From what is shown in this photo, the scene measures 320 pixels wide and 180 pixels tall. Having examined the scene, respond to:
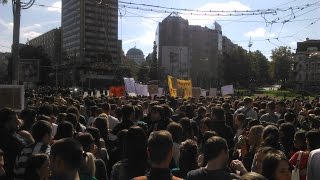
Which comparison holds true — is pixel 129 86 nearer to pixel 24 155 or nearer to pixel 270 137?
pixel 270 137

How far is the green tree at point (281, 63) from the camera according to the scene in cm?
15000

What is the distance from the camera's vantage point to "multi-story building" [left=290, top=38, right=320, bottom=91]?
5389 inches

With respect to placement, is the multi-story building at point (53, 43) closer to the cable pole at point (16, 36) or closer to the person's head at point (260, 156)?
the cable pole at point (16, 36)

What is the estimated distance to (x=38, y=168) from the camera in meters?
4.64

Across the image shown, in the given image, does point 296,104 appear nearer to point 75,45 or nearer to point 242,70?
point 242,70

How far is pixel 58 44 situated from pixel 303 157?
152 metres

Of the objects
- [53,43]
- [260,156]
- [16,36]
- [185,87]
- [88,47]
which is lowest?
[260,156]

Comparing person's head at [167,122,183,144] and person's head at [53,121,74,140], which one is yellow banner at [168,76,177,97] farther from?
person's head at [53,121,74,140]

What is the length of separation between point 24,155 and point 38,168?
4.57 feet

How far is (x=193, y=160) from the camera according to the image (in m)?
5.65

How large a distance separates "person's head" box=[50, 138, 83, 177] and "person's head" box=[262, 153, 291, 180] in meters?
1.73

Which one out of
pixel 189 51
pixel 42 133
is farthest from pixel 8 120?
pixel 189 51

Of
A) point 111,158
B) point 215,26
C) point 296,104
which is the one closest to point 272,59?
point 215,26

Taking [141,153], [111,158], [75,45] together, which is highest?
[75,45]
